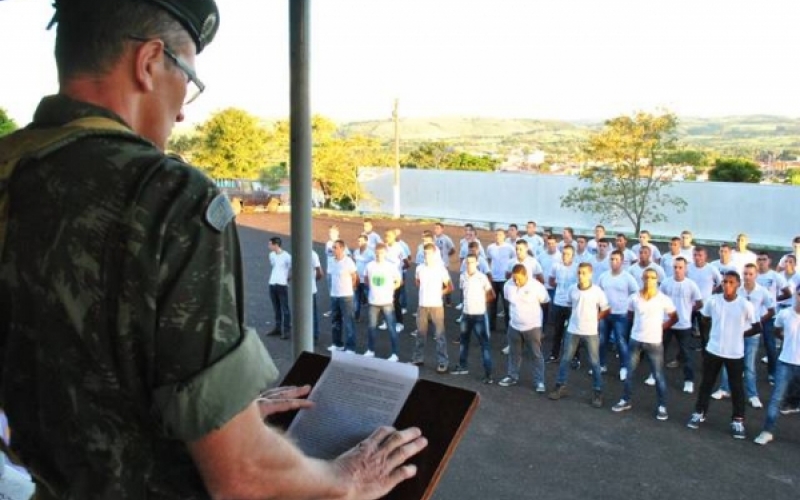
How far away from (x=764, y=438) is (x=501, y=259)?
228 inches

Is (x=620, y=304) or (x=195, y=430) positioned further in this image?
(x=620, y=304)

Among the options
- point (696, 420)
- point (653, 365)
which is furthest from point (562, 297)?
point (696, 420)

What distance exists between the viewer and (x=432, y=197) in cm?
3028

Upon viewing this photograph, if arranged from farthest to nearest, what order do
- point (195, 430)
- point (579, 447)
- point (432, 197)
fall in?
point (432, 197), point (579, 447), point (195, 430)

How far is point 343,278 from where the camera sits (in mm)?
10719

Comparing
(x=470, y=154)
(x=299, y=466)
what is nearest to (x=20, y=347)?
(x=299, y=466)

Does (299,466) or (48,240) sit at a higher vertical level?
(48,240)

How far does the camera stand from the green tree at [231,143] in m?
30.4

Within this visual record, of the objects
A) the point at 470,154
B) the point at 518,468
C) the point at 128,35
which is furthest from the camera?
the point at 470,154

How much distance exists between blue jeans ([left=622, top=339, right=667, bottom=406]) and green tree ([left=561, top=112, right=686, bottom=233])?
14019 millimetres

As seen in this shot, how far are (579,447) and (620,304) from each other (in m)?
2.76

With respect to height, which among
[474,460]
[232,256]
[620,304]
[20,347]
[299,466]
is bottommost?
[474,460]

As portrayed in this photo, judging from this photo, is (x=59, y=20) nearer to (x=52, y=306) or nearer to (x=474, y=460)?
(x=52, y=306)

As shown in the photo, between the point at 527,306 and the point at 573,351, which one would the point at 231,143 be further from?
the point at 573,351
